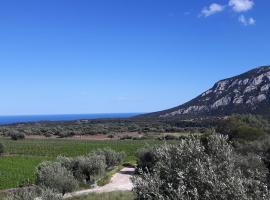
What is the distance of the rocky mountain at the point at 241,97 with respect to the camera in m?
152

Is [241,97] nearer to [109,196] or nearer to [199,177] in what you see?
[109,196]

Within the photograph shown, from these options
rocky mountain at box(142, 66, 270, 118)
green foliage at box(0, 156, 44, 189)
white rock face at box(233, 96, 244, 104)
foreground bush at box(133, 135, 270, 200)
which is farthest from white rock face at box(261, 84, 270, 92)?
foreground bush at box(133, 135, 270, 200)

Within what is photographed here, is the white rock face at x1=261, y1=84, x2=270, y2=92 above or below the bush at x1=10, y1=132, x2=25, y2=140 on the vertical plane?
above

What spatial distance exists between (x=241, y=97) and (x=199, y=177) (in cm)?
16258

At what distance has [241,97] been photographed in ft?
553

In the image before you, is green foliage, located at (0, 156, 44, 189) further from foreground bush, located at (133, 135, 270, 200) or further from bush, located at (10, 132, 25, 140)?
bush, located at (10, 132, 25, 140)

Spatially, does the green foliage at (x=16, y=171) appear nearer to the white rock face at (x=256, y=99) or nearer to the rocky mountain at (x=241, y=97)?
the rocky mountain at (x=241, y=97)

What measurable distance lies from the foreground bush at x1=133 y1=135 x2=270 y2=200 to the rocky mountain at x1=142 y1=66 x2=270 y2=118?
126044 mm

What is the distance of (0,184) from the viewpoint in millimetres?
46000

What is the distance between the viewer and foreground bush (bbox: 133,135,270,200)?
945 centimetres

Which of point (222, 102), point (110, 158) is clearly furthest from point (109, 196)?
point (222, 102)

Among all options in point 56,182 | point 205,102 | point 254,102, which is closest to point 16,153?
point 56,182

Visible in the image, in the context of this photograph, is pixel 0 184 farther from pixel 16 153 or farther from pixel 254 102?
pixel 254 102

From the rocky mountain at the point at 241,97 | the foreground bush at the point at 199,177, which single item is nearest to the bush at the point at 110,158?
the foreground bush at the point at 199,177
